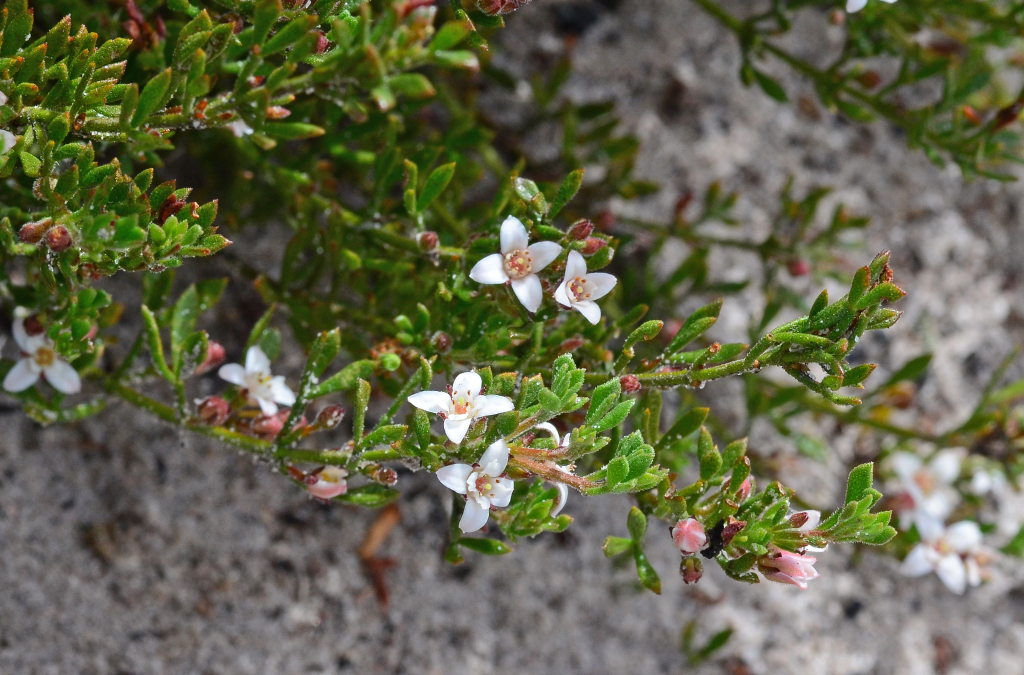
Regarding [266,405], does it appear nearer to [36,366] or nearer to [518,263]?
[36,366]

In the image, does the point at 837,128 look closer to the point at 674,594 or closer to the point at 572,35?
the point at 572,35

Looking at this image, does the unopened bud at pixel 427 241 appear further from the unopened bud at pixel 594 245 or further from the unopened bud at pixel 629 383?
the unopened bud at pixel 629 383

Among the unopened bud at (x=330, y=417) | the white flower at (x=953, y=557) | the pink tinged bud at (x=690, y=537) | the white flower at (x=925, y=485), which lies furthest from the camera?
the white flower at (x=925, y=485)

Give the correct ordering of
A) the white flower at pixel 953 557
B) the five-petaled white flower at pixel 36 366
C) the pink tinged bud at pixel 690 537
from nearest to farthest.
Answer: the pink tinged bud at pixel 690 537 < the five-petaled white flower at pixel 36 366 < the white flower at pixel 953 557

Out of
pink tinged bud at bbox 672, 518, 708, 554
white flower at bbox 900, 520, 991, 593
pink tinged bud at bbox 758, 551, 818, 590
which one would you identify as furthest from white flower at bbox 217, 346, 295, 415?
white flower at bbox 900, 520, 991, 593

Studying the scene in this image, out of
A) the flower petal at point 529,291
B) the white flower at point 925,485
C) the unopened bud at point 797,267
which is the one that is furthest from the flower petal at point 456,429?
the white flower at point 925,485

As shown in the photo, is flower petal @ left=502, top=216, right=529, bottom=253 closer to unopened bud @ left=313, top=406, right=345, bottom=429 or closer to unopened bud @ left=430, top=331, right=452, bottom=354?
unopened bud @ left=430, top=331, right=452, bottom=354

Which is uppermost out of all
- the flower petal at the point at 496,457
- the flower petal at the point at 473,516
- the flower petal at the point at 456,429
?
the flower petal at the point at 456,429
